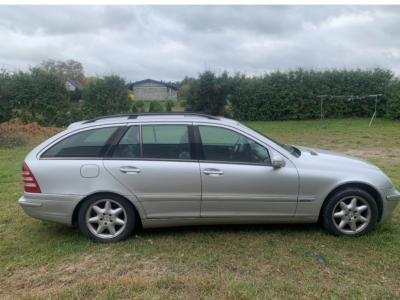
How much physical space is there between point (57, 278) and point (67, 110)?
18600 millimetres

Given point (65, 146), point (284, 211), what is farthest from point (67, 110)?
point (284, 211)

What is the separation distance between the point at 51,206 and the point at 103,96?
17621 millimetres

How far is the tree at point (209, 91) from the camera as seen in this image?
878 inches

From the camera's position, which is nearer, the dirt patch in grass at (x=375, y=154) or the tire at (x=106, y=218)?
the tire at (x=106, y=218)

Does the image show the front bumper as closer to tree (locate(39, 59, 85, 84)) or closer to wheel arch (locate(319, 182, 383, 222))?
wheel arch (locate(319, 182, 383, 222))

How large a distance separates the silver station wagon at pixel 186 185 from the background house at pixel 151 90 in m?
48.7

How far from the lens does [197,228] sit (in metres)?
4.05

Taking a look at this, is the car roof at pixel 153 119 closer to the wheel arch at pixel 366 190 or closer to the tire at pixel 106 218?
the tire at pixel 106 218

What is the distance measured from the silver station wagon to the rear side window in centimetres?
1

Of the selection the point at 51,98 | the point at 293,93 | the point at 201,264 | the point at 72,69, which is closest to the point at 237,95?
the point at 293,93

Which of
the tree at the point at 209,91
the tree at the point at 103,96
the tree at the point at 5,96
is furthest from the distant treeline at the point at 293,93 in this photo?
the tree at the point at 5,96

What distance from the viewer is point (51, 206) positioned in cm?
357

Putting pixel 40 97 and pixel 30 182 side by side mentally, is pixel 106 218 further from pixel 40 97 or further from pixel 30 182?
pixel 40 97

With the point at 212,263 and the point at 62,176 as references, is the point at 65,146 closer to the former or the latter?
the point at 62,176
